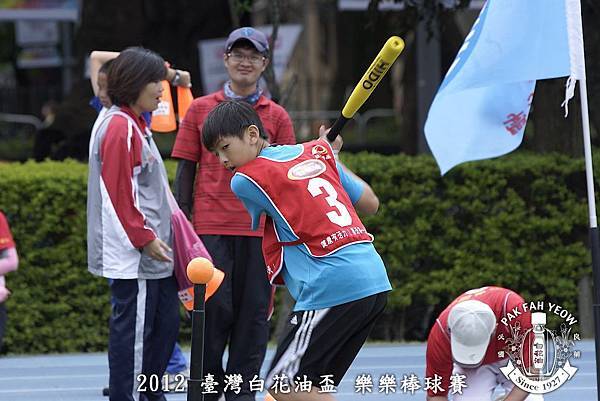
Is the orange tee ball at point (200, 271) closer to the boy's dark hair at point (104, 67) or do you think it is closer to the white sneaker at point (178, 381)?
the white sneaker at point (178, 381)

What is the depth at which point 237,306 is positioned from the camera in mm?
7078

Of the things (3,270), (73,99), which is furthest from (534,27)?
(73,99)

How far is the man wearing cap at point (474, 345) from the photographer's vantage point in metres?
5.54

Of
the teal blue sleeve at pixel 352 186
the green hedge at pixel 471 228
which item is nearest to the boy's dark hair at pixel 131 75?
the teal blue sleeve at pixel 352 186

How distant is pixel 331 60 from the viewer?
49281 mm

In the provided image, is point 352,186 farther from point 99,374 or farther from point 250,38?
point 99,374

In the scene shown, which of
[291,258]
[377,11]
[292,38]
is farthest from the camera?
[292,38]

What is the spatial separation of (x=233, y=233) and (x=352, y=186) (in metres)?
1.56

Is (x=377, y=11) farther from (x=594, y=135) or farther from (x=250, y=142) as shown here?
(x=250, y=142)

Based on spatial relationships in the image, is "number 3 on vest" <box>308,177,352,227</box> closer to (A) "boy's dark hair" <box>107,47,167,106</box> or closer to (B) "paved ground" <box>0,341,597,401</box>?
(A) "boy's dark hair" <box>107,47,167,106</box>

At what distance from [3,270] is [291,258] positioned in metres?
2.93

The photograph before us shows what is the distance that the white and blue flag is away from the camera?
249 inches

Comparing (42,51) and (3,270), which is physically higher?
(42,51)

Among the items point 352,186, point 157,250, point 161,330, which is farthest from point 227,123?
point 161,330
